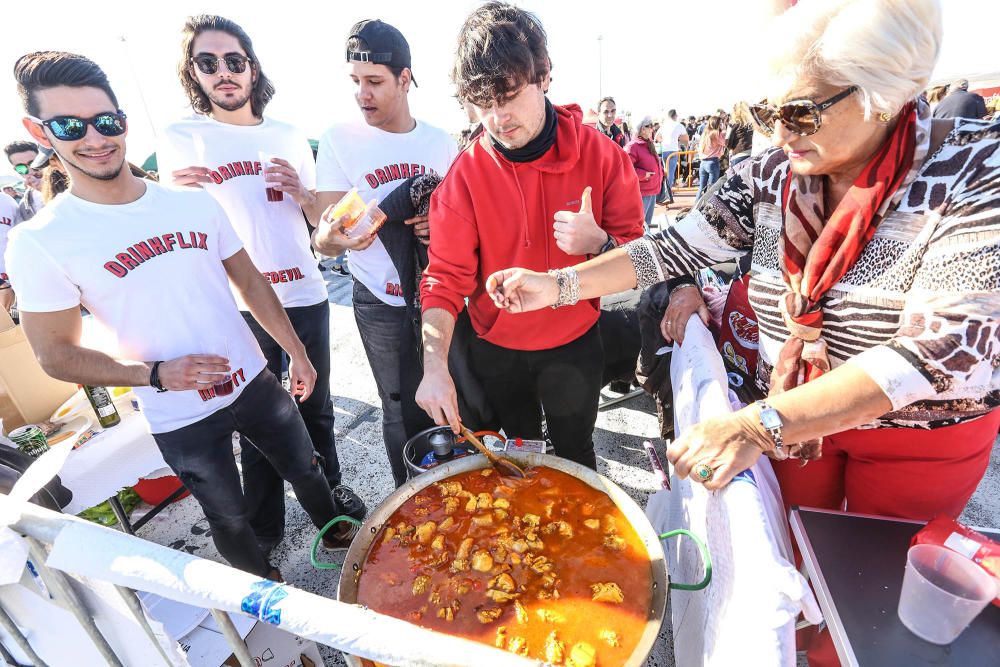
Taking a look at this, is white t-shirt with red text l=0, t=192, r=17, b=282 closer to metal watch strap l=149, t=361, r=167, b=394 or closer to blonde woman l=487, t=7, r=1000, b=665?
metal watch strap l=149, t=361, r=167, b=394

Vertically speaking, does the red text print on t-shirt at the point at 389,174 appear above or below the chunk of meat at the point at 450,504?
above

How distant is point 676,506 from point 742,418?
0.96m

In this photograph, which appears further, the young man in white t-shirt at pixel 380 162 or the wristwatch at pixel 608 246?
the young man in white t-shirt at pixel 380 162

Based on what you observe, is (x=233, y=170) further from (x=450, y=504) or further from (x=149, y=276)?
(x=450, y=504)

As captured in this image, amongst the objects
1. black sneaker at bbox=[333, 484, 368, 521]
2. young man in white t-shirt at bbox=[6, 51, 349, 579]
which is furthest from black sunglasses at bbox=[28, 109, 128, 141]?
black sneaker at bbox=[333, 484, 368, 521]

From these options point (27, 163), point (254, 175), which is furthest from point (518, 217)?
point (27, 163)

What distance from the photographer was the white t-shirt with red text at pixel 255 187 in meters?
2.61

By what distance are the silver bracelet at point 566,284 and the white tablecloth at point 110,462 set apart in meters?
2.48

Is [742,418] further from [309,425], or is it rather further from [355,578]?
[309,425]

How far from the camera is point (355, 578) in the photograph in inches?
57.3

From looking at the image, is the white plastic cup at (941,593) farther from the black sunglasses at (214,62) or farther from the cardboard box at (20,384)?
the cardboard box at (20,384)

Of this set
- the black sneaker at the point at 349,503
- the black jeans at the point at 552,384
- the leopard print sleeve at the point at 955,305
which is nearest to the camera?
the leopard print sleeve at the point at 955,305

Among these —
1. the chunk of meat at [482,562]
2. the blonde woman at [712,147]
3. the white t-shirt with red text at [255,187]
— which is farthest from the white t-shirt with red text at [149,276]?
the blonde woman at [712,147]

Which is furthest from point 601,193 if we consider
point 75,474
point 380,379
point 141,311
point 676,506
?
point 75,474
